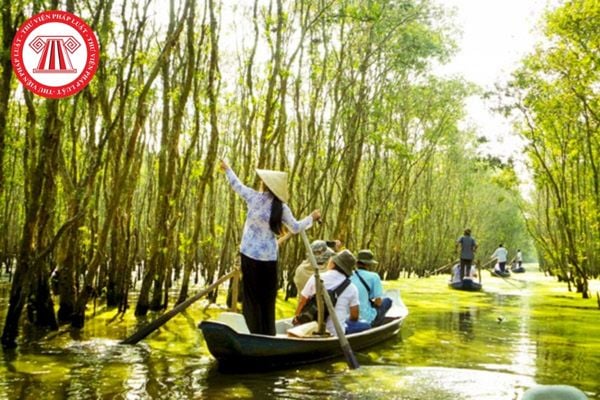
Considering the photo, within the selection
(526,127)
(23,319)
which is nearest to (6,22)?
(23,319)

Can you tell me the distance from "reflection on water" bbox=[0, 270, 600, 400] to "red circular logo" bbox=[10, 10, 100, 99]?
3.16m

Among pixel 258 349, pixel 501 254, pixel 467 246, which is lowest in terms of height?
pixel 258 349

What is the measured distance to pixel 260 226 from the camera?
25.7 feet

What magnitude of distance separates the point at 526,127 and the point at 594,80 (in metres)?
6.34

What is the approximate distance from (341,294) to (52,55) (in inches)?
176

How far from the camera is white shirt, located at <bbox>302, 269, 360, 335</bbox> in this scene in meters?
8.83

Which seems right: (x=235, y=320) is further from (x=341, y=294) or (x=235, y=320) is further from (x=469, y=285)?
(x=469, y=285)

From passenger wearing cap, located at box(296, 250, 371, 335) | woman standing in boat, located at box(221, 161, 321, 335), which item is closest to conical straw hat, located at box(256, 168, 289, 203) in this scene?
woman standing in boat, located at box(221, 161, 321, 335)

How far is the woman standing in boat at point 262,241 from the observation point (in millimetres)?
7797

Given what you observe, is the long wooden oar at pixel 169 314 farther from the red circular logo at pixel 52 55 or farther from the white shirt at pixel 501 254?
the white shirt at pixel 501 254

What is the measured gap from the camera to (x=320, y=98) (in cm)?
2150

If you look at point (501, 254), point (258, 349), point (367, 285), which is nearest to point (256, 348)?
point (258, 349)

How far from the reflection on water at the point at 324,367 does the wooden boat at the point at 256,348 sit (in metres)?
0.13

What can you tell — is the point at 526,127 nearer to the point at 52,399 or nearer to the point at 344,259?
the point at 344,259
